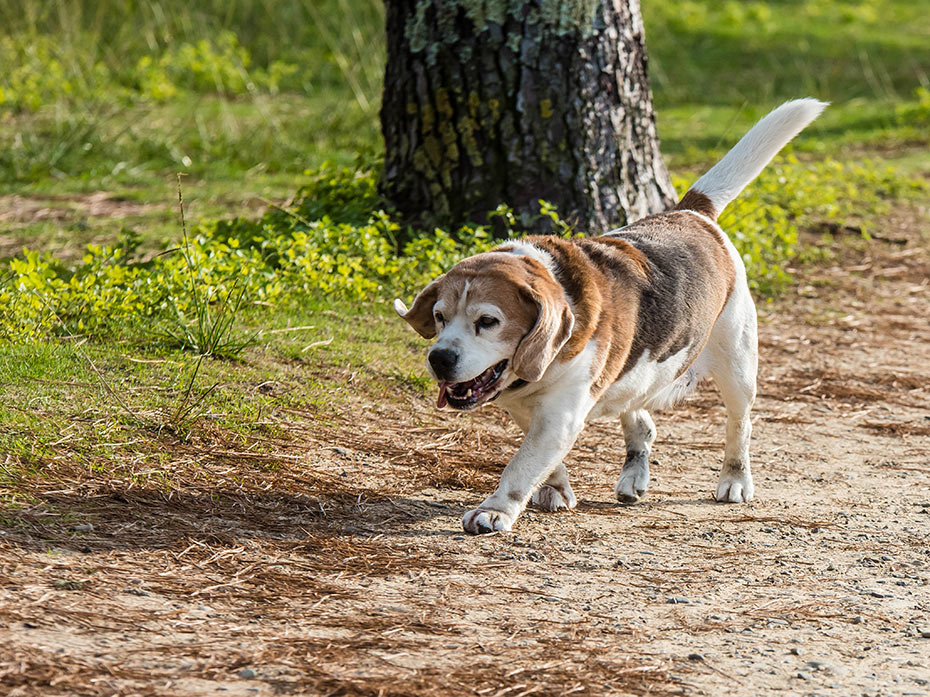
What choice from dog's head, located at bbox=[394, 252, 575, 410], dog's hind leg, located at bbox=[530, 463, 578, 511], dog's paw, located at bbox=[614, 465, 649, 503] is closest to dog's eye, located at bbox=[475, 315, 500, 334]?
dog's head, located at bbox=[394, 252, 575, 410]

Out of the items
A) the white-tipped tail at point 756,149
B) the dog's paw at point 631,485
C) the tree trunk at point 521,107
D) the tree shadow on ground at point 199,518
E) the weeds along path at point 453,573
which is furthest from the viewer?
the tree trunk at point 521,107

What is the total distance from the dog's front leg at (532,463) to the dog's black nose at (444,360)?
0.45 m

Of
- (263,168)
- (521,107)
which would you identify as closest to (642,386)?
(521,107)

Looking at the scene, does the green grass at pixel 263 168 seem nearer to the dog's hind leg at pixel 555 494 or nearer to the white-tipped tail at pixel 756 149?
the dog's hind leg at pixel 555 494

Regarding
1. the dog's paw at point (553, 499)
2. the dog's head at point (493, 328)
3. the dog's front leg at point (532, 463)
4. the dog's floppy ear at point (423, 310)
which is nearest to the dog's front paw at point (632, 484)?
the dog's paw at point (553, 499)

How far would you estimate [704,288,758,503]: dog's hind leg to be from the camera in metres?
5.03

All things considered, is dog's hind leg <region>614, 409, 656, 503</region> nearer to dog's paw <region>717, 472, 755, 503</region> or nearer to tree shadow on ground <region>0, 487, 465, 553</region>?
dog's paw <region>717, 472, 755, 503</region>

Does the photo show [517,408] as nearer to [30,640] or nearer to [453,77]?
[30,640]

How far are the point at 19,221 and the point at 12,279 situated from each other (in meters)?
2.61

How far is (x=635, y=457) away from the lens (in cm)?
504

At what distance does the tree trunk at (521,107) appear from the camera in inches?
280

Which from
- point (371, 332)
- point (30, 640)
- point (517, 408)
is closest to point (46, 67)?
point (371, 332)

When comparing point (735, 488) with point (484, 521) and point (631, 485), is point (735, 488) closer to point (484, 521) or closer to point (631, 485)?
point (631, 485)

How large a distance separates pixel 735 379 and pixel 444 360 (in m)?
1.54
